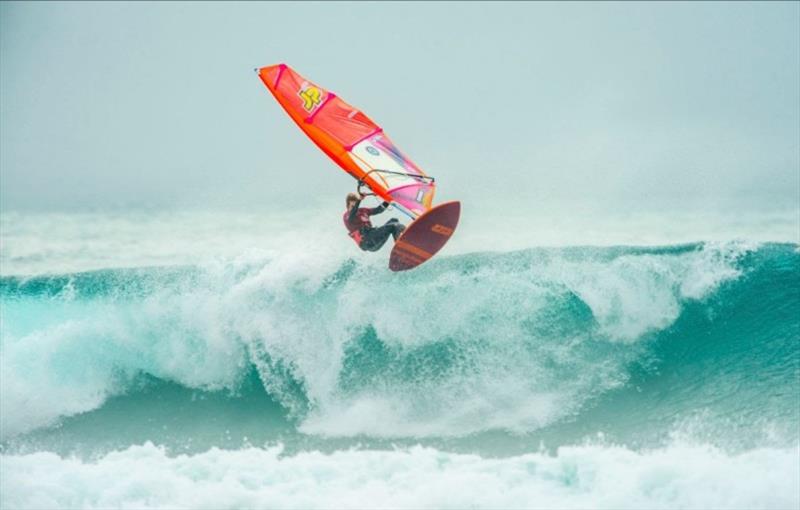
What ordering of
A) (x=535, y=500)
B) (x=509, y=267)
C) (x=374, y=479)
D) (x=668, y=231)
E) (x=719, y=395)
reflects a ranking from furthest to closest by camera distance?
(x=668, y=231) → (x=509, y=267) → (x=719, y=395) → (x=374, y=479) → (x=535, y=500)

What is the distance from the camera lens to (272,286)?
385 inches

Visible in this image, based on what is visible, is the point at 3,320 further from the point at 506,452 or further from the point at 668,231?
the point at 668,231

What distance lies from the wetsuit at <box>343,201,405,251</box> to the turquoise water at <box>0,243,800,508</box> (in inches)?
84.9

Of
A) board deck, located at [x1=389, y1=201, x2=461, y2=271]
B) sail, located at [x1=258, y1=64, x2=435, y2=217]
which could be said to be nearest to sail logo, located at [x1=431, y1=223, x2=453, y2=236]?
board deck, located at [x1=389, y1=201, x2=461, y2=271]

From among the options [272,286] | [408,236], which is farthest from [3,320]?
[408,236]

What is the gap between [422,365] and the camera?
9258 mm

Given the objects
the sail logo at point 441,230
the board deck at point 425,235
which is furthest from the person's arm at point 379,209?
the sail logo at point 441,230

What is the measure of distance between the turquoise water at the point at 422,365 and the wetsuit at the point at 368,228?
2.16 meters

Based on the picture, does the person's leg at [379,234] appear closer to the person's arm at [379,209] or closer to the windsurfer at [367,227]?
the windsurfer at [367,227]

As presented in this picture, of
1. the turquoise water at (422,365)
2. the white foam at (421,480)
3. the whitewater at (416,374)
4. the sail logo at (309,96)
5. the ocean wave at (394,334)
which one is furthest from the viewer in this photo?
the ocean wave at (394,334)

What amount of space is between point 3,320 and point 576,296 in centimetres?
814

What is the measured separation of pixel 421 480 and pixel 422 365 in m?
1.78

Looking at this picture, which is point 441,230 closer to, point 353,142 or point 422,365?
point 353,142

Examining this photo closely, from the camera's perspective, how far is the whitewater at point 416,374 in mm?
7758
